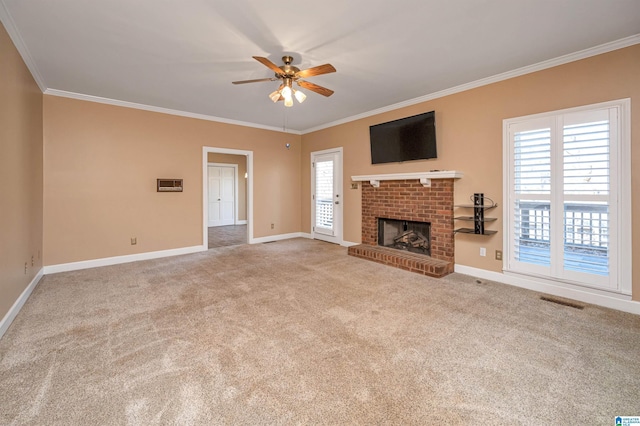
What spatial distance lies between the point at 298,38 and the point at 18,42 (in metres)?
2.72

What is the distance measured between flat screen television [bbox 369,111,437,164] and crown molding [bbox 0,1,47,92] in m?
4.54

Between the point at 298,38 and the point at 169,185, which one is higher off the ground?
the point at 298,38

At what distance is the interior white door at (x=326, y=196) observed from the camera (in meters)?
6.03

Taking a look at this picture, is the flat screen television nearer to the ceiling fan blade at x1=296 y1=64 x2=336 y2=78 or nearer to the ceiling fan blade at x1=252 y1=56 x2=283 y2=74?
the ceiling fan blade at x1=296 y1=64 x2=336 y2=78

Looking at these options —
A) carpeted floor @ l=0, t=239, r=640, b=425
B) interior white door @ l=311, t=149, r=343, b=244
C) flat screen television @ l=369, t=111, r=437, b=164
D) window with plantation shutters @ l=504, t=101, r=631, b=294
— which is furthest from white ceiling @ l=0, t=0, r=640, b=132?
carpeted floor @ l=0, t=239, r=640, b=425

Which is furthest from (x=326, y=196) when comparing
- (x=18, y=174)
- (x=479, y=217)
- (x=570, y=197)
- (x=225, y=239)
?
(x=18, y=174)

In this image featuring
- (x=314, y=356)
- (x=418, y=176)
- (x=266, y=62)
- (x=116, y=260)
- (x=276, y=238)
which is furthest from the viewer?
(x=276, y=238)

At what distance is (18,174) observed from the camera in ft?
9.46

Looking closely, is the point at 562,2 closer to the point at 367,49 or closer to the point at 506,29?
the point at 506,29

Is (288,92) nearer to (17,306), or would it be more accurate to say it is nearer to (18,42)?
(18,42)

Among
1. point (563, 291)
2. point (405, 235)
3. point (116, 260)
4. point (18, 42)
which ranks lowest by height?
point (563, 291)

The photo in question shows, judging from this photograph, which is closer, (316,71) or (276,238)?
(316,71)

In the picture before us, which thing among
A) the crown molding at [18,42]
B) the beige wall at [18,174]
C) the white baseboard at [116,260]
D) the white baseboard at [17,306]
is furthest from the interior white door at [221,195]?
the white baseboard at [17,306]

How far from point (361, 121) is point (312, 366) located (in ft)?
15.1
